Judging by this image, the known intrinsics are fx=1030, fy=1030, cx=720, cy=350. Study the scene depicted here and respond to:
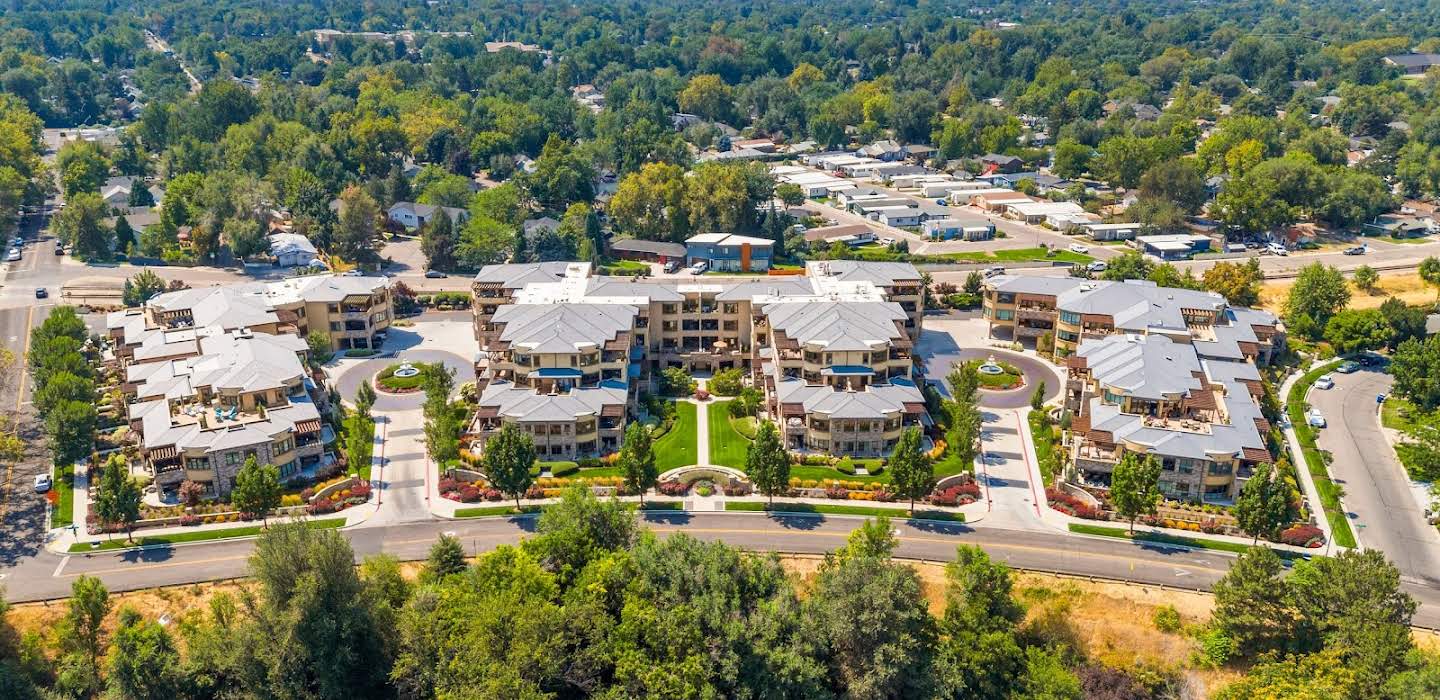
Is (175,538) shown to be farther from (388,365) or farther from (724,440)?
(724,440)

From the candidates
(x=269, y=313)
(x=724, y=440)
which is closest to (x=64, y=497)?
(x=269, y=313)

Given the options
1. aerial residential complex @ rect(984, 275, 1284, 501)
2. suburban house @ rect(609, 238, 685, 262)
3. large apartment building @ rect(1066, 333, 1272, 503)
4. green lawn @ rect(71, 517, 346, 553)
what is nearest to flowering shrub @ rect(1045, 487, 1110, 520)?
aerial residential complex @ rect(984, 275, 1284, 501)

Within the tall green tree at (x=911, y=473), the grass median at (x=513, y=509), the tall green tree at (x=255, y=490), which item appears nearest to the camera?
the tall green tree at (x=255, y=490)

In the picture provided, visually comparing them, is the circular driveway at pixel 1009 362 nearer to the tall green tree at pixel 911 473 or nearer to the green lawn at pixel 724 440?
the tall green tree at pixel 911 473

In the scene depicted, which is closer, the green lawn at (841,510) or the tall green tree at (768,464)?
the tall green tree at (768,464)

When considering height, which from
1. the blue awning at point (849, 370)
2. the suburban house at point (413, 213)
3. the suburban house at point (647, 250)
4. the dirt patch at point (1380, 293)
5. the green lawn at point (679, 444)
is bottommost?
the green lawn at point (679, 444)

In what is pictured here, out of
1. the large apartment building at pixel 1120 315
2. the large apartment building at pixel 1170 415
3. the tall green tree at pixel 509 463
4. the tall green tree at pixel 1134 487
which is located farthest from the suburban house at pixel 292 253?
the tall green tree at pixel 1134 487
